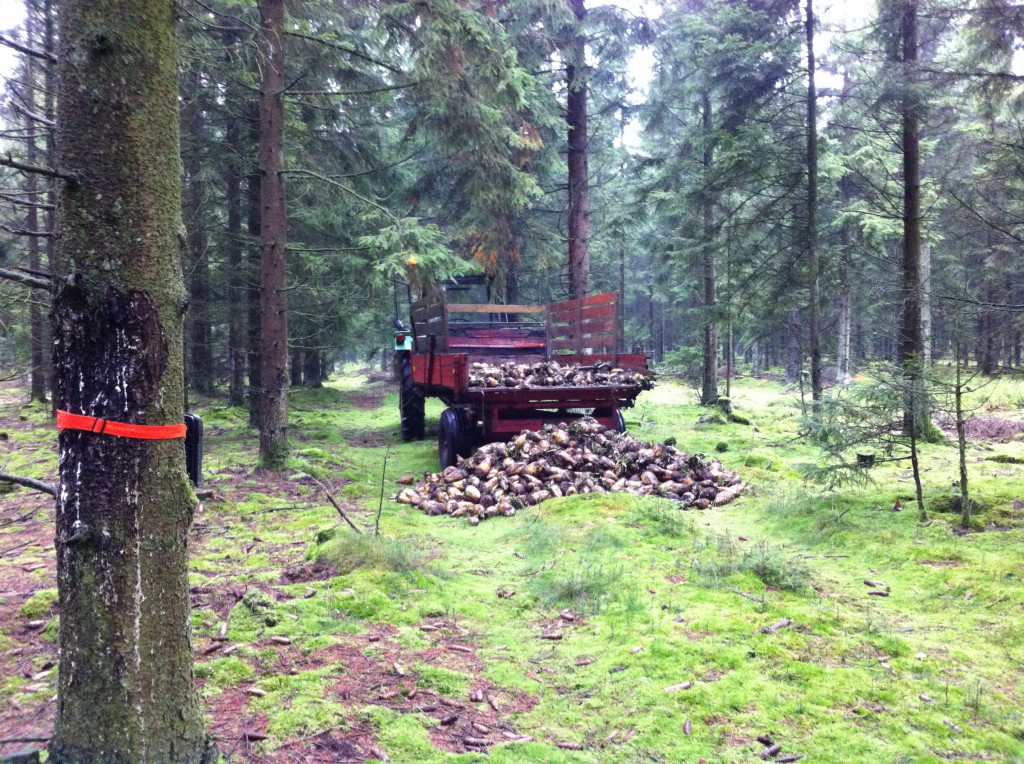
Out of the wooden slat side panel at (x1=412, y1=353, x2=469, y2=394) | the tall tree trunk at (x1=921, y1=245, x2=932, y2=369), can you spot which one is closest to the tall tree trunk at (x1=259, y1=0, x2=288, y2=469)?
the wooden slat side panel at (x1=412, y1=353, x2=469, y2=394)

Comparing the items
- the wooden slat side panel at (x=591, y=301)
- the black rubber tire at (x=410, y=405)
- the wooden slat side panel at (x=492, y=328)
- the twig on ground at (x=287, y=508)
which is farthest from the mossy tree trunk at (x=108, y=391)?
the wooden slat side panel at (x=492, y=328)

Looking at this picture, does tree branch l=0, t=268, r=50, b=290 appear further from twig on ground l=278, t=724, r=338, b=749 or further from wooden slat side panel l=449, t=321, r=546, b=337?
wooden slat side panel l=449, t=321, r=546, b=337

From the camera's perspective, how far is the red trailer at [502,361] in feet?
27.7

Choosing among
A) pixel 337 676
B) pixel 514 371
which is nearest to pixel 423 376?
pixel 514 371

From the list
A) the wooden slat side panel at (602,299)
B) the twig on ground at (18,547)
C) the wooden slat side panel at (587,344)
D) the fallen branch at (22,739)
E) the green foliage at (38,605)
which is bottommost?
the twig on ground at (18,547)

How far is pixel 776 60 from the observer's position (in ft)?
42.7

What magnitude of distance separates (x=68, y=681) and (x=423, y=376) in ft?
27.7

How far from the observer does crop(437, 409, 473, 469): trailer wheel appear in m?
8.61

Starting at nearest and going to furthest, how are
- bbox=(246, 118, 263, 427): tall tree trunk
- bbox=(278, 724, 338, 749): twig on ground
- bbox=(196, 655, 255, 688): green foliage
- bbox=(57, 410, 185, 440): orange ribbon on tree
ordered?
bbox=(57, 410, 185, 440): orange ribbon on tree < bbox=(278, 724, 338, 749): twig on ground < bbox=(196, 655, 255, 688): green foliage < bbox=(246, 118, 263, 427): tall tree trunk

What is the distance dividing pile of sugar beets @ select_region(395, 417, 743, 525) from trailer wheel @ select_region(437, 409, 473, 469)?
48 centimetres

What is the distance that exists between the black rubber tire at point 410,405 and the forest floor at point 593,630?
470cm

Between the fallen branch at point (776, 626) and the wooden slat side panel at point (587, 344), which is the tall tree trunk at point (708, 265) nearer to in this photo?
the wooden slat side panel at point (587, 344)

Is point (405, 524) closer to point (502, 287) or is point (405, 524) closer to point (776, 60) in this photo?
point (502, 287)

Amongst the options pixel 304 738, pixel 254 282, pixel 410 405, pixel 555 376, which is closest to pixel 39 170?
pixel 304 738
